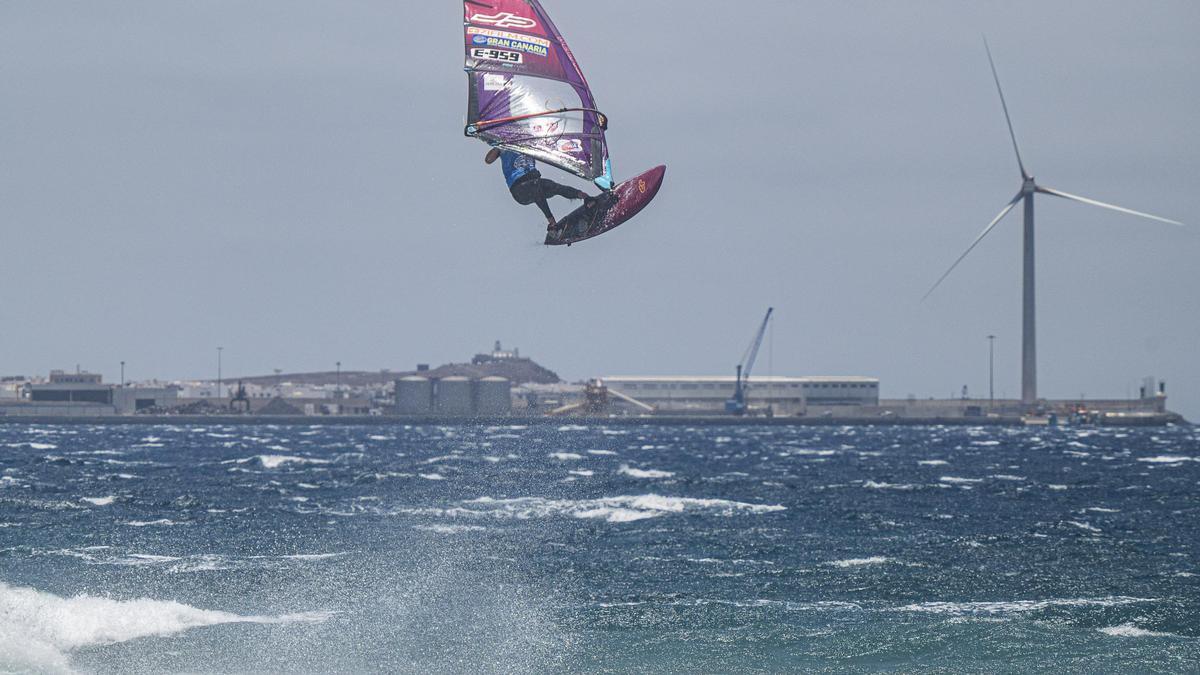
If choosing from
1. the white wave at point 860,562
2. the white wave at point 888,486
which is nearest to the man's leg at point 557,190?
the white wave at point 860,562

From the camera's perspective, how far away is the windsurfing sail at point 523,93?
23125 millimetres

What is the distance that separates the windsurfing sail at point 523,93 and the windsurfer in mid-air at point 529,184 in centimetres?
101

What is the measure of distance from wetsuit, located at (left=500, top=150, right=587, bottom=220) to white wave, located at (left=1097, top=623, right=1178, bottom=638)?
74.1 ft

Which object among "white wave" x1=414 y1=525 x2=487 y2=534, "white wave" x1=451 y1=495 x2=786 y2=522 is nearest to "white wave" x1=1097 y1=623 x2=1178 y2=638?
"white wave" x1=414 y1=525 x2=487 y2=534

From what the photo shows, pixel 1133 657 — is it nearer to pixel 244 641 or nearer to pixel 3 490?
pixel 244 641

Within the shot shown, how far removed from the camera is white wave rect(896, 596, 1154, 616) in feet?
141

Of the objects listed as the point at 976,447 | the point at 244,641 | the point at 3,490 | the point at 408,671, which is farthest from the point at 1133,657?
the point at 976,447

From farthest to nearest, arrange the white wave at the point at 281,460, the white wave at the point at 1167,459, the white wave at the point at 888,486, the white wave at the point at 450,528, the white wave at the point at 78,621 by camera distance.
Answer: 1. the white wave at the point at 1167,459
2. the white wave at the point at 281,460
3. the white wave at the point at 888,486
4. the white wave at the point at 450,528
5. the white wave at the point at 78,621

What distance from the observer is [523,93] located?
2336cm

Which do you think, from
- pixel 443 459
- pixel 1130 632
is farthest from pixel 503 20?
pixel 443 459

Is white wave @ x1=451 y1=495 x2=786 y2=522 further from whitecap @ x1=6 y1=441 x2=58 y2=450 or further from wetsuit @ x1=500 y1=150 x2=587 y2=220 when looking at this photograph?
whitecap @ x1=6 y1=441 x2=58 y2=450

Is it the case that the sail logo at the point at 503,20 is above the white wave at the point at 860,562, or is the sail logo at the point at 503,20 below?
above

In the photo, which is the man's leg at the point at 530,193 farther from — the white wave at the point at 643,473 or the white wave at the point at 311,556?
the white wave at the point at 643,473

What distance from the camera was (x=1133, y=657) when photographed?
3712cm
